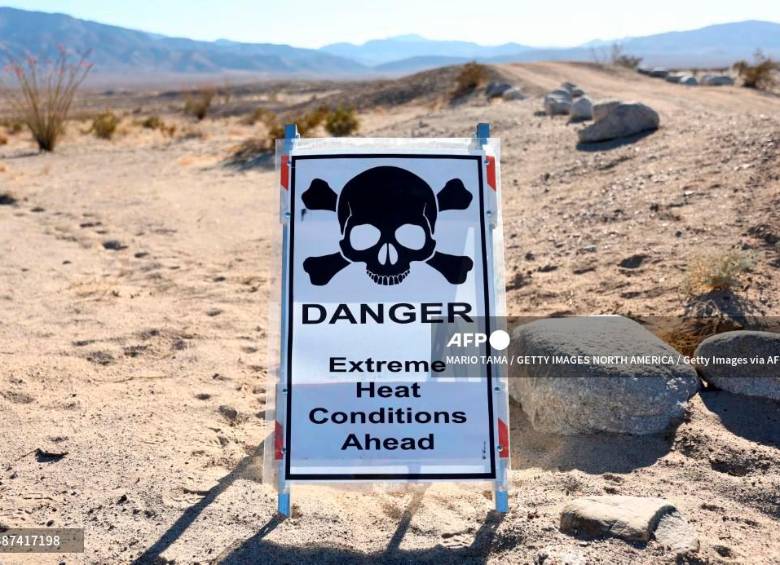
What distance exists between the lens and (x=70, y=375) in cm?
459

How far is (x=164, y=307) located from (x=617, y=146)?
6027 mm

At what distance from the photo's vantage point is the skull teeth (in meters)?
3.22

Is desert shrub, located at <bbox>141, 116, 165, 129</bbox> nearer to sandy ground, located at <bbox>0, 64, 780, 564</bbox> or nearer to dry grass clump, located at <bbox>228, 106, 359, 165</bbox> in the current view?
dry grass clump, located at <bbox>228, 106, 359, 165</bbox>

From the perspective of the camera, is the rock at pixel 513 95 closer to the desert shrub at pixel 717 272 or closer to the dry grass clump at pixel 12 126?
the dry grass clump at pixel 12 126

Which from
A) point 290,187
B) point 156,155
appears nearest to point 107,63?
point 156,155

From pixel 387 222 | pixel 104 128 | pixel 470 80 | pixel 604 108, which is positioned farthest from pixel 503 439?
pixel 470 80

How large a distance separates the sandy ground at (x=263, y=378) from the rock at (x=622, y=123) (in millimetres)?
253

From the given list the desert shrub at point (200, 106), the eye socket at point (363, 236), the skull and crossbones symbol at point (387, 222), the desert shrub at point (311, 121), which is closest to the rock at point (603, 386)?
the skull and crossbones symbol at point (387, 222)

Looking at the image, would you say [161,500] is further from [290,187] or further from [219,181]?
[219,181]

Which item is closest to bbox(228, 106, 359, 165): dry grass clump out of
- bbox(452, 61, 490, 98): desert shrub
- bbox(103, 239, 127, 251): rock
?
bbox(452, 61, 490, 98): desert shrub

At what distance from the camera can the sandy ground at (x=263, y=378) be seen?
3.07m

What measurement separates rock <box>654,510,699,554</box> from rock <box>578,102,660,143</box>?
7.84 meters

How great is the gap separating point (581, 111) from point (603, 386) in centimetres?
945

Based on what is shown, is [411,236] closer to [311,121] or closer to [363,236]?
[363,236]
